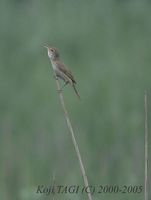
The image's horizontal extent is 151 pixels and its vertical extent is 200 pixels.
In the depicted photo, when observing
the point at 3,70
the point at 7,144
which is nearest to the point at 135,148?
the point at 7,144

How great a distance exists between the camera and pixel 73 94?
34.1 ft

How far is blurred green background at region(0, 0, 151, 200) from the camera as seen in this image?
26.6ft

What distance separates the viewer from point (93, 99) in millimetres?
9844

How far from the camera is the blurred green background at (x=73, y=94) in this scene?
8.09 m

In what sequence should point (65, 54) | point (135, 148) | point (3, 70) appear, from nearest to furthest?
point (135, 148) → point (3, 70) → point (65, 54)

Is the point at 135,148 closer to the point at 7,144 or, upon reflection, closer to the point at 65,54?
the point at 7,144

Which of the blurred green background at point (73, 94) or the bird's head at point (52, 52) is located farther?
the blurred green background at point (73, 94)

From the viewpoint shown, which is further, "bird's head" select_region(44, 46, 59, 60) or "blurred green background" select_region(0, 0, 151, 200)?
"blurred green background" select_region(0, 0, 151, 200)

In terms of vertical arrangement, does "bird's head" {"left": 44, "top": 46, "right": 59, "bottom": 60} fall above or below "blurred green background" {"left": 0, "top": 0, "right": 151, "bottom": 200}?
above

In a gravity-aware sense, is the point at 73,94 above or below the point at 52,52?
below

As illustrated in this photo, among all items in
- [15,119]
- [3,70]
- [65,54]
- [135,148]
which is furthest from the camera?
[65,54]

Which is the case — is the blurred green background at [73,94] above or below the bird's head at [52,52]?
below

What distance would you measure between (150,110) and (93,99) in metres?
0.58

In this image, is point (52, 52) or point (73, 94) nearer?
point (52, 52)
